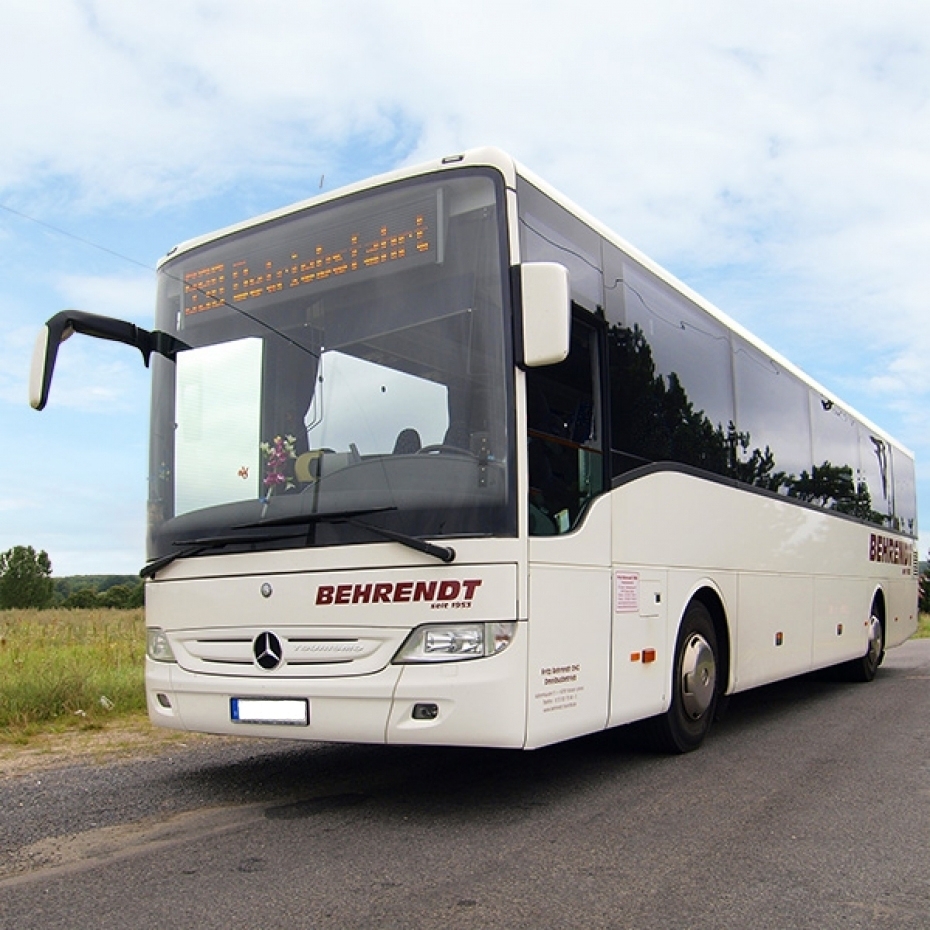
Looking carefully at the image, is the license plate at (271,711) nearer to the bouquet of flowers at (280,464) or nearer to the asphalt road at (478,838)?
the asphalt road at (478,838)

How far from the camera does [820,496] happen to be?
11.2 metres

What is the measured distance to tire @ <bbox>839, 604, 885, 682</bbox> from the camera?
12.7 m

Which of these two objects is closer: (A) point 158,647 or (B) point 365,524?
(B) point 365,524

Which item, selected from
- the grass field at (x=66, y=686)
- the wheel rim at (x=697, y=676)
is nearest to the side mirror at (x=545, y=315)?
the wheel rim at (x=697, y=676)

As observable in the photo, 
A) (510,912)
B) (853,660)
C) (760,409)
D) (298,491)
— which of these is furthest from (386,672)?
(853,660)

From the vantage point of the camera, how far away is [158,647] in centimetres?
633

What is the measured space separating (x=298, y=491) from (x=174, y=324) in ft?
5.37

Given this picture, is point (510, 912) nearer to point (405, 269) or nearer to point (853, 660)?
point (405, 269)

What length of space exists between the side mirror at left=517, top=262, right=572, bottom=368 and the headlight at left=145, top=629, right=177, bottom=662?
2.66 meters

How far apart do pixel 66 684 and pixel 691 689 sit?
5.48 metres

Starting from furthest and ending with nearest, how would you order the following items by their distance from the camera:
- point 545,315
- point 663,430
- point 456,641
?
1. point 663,430
2. point 545,315
3. point 456,641

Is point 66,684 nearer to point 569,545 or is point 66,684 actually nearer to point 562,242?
point 569,545

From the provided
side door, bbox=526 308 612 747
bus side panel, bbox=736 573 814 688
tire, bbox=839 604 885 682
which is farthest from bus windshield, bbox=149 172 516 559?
tire, bbox=839 604 885 682

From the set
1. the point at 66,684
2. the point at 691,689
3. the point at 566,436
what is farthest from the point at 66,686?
the point at 566,436
